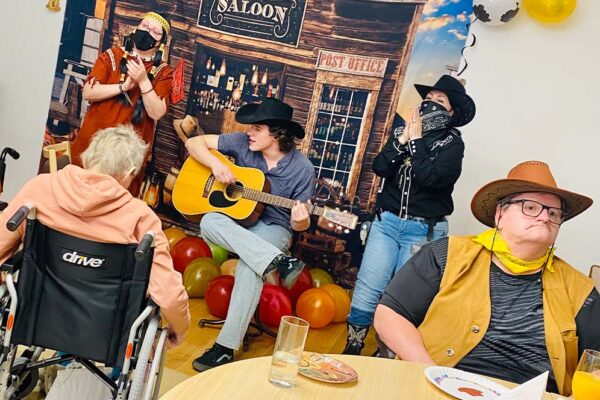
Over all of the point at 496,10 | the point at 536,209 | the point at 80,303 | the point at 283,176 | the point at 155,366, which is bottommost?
the point at 155,366

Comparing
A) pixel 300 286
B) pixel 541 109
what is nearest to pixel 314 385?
Result: pixel 300 286

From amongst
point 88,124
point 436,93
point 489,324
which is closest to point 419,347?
point 489,324

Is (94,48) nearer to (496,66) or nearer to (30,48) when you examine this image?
(30,48)

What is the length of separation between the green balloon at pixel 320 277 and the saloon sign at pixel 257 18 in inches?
61.5

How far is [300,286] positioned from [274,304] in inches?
14.8

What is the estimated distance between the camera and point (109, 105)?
4531 mm

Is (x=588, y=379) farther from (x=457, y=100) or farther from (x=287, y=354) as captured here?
(x=457, y=100)

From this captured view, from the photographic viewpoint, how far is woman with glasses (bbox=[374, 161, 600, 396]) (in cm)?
206

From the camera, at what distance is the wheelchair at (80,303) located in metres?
2.02

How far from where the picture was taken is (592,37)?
3832 mm

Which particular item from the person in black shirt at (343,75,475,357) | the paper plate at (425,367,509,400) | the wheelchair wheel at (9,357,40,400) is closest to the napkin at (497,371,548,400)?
the paper plate at (425,367,509,400)

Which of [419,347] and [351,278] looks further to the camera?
[351,278]

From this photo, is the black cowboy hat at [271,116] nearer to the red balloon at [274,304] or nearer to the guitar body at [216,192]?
the guitar body at [216,192]

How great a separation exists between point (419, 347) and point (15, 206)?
1288 millimetres
